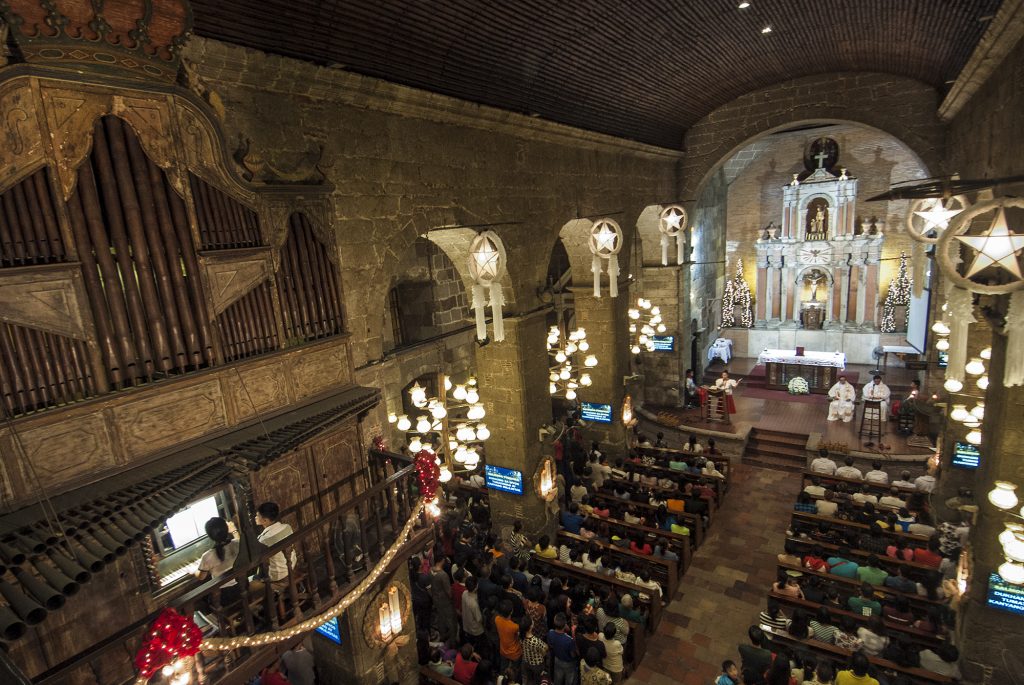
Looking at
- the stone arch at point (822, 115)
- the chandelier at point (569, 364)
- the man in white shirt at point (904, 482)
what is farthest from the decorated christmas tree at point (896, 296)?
the chandelier at point (569, 364)

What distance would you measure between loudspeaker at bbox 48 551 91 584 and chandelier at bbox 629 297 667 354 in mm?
15777

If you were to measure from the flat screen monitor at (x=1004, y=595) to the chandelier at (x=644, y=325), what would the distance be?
11076 mm

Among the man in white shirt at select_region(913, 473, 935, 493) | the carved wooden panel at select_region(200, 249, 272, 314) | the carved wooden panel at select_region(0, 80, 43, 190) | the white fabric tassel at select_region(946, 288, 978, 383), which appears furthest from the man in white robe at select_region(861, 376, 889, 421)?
the carved wooden panel at select_region(0, 80, 43, 190)

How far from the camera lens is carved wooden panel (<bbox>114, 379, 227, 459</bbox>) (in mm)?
5031

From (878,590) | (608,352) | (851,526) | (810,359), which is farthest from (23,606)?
(810,359)

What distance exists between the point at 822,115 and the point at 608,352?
9.99 m

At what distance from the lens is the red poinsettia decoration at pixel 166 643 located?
418 cm

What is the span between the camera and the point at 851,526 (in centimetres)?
1152

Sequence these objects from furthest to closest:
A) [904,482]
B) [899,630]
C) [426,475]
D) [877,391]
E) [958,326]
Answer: [877,391], [904,482], [899,630], [426,475], [958,326]

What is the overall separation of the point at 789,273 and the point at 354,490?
22700 mm

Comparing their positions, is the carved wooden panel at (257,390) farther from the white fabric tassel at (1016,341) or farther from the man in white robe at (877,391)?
the man in white robe at (877,391)

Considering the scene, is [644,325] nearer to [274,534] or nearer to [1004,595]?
[1004,595]

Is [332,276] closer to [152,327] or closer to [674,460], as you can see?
[152,327]

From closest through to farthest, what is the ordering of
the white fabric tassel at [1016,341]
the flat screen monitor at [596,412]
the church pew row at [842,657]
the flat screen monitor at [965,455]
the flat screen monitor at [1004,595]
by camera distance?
the white fabric tassel at [1016,341]
the flat screen monitor at [1004,595]
the church pew row at [842,657]
the flat screen monitor at [965,455]
the flat screen monitor at [596,412]
